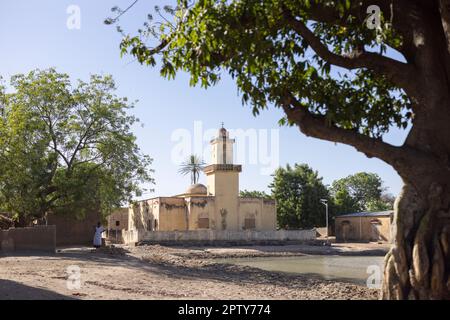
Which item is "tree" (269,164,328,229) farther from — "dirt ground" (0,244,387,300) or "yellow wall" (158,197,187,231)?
"dirt ground" (0,244,387,300)

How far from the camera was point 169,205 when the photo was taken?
45625 mm

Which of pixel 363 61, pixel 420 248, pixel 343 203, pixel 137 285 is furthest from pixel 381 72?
pixel 343 203

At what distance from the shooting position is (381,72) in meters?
9.52

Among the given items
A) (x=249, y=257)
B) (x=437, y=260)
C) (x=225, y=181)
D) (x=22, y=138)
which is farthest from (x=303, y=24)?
(x=225, y=181)

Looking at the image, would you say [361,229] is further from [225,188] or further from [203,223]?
[203,223]

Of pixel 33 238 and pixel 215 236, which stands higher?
pixel 33 238

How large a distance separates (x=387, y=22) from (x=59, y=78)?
19.8 metres

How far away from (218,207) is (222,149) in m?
5.66

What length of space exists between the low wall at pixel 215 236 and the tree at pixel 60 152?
11.9 m

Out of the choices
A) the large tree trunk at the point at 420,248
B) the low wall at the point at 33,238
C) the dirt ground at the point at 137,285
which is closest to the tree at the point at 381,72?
the large tree trunk at the point at 420,248

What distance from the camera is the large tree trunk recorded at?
836cm

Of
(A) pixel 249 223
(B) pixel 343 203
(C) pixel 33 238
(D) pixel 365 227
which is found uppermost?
(B) pixel 343 203

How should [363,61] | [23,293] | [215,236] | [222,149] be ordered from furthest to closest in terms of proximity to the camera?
[222,149] < [215,236] < [23,293] < [363,61]
